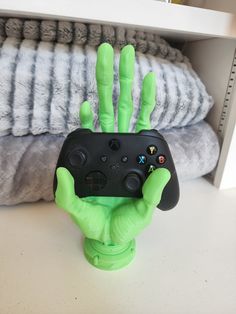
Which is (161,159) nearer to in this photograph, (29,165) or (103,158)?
(103,158)

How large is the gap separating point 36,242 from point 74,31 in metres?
0.37


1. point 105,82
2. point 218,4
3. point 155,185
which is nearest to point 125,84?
point 105,82

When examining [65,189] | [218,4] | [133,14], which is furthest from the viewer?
[218,4]

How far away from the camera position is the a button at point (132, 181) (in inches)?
11.5

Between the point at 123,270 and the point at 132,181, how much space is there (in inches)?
5.2

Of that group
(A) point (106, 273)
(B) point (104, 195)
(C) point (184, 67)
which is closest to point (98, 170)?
(B) point (104, 195)

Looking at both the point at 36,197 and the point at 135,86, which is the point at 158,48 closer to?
the point at 135,86

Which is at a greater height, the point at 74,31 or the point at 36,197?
the point at 74,31

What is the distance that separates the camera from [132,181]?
0.29 m

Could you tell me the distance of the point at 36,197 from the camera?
1.46 ft

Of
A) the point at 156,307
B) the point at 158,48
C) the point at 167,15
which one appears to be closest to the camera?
the point at 156,307

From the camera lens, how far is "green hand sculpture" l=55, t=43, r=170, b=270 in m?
0.27

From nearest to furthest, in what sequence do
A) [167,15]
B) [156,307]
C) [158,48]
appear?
[156,307], [167,15], [158,48]

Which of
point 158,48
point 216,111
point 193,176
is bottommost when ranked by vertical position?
point 193,176
